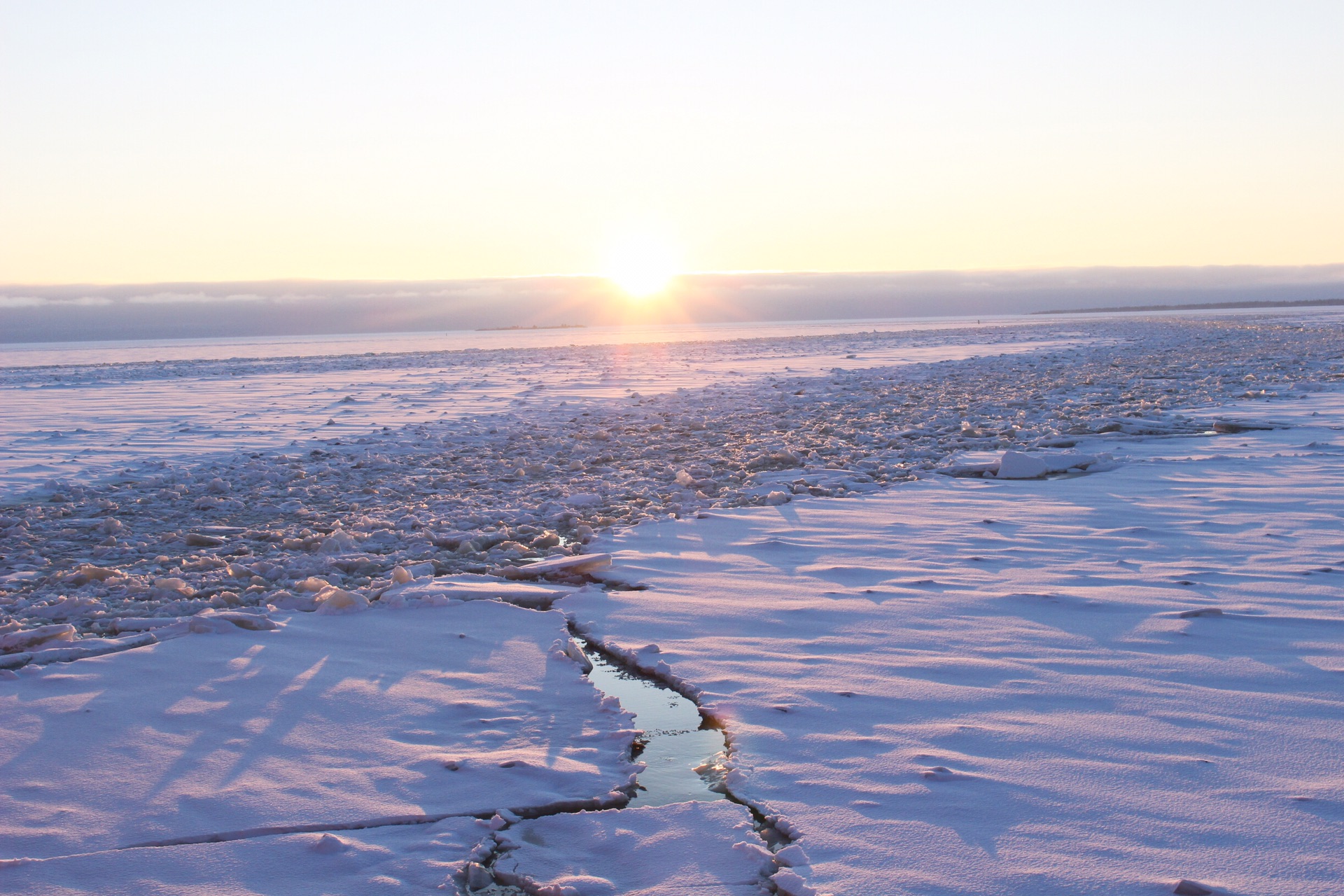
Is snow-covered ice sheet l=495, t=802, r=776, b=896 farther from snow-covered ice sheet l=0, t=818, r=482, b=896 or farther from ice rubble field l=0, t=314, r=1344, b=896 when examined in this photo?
snow-covered ice sheet l=0, t=818, r=482, b=896

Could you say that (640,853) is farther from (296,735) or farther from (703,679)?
(296,735)

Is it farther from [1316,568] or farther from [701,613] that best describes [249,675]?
[1316,568]

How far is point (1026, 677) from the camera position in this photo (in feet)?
10.7

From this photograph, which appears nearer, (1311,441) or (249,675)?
(249,675)

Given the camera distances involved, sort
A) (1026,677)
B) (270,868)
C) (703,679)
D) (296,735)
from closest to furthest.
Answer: (270,868)
(296,735)
(1026,677)
(703,679)

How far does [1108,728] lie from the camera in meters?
2.83

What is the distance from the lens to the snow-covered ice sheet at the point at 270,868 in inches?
85.1

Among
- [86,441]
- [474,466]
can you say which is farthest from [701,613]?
[86,441]

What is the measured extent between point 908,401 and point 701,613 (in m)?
9.15

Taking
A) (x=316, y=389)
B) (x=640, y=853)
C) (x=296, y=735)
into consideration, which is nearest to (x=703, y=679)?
(x=640, y=853)

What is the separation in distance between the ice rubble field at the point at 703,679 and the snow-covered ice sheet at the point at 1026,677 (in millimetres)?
16

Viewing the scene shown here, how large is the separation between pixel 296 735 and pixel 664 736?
118 cm

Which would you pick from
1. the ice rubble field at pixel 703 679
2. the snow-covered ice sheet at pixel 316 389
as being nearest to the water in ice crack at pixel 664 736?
the ice rubble field at pixel 703 679

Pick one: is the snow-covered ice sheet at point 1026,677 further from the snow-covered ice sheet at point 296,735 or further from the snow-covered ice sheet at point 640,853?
the snow-covered ice sheet at point 296,735
